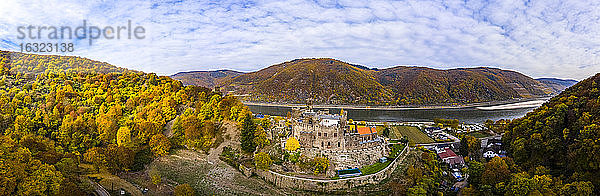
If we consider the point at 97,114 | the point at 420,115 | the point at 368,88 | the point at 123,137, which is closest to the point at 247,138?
the point at 123,137

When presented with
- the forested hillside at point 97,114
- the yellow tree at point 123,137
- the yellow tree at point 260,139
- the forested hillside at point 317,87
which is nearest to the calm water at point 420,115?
the forested hillside at point 317,87

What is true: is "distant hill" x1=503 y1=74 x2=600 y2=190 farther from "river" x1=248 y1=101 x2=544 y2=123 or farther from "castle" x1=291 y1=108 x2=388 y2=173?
"river" x1=248 y1=101 x2=544 y2=123

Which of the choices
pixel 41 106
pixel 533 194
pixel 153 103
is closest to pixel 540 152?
pixel 533 194

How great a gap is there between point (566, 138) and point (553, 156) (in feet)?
8.08

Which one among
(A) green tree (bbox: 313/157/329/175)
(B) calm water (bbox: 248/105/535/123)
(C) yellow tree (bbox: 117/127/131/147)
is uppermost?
(C) yellow tree (bbox: 117/127/131/147)

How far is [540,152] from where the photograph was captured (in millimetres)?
28953

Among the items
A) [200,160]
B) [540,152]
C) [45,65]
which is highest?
[45,65]

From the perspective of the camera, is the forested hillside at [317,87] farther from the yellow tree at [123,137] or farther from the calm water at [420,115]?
the yellow tree at [123,137]

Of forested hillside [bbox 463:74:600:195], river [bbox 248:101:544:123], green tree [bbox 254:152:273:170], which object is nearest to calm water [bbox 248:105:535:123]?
river [bbox 248:101:544:123]

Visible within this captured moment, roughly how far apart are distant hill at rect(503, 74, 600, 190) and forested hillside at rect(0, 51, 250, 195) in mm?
33222

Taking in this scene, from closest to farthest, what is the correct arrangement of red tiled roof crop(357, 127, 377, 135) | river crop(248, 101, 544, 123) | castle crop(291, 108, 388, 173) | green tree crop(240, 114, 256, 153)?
1. castle crop(291, 108, 388, 173)
2. red tiled roof crop(357, 127, 377, 135)
3. green tree crop(240, 114, 256, 153)
4. river crop(248, 101, 544, 123)

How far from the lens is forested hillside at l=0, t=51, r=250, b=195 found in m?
28.2

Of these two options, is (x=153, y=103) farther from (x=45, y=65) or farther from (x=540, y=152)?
(x=540, y=152)

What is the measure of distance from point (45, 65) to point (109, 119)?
1993 centimetres
